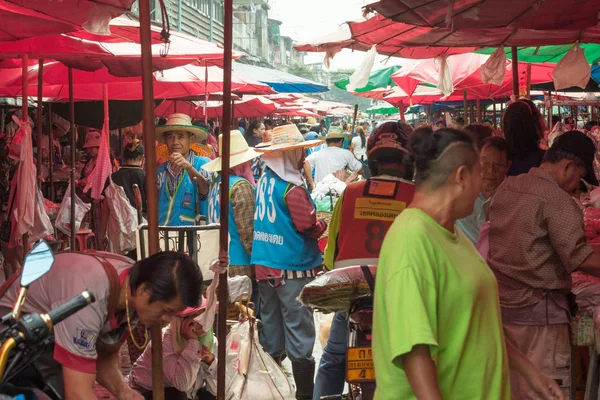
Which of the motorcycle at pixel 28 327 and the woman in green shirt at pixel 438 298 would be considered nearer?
the motorcycle at pixel 28 327

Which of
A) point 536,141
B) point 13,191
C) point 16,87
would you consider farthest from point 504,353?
point 16,87

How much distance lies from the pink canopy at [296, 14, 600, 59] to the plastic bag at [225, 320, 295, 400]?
2413 mm

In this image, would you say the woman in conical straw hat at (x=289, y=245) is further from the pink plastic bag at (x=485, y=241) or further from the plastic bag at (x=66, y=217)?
the plastic bag at (x=66, y=217)

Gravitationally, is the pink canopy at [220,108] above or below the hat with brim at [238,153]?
above

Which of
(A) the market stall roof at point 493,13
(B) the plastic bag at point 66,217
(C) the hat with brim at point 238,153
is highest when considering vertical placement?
(A) the market stall roof at point 493,13

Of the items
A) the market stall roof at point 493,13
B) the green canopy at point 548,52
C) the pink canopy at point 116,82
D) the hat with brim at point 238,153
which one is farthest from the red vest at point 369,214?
the green canopy at point 548,52

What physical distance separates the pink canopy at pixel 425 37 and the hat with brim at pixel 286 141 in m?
0.75

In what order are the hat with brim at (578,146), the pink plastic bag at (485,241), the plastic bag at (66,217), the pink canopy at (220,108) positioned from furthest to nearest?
the pink canopy at (220,108) → the plastic bag at (66,217) → the pink plastic bag at (485,241) → the hat with brim at (578,146)

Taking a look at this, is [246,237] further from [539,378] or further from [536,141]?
[539,378]

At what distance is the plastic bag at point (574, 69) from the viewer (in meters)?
6.50

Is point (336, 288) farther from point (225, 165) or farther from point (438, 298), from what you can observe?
point (438, 298)

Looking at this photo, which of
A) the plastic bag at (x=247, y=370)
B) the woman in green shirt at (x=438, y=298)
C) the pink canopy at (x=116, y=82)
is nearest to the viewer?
the woman in green shirt at (x=438, y=298)

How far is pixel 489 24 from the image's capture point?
5723 millimetres

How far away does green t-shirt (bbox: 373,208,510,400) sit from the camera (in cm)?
257
